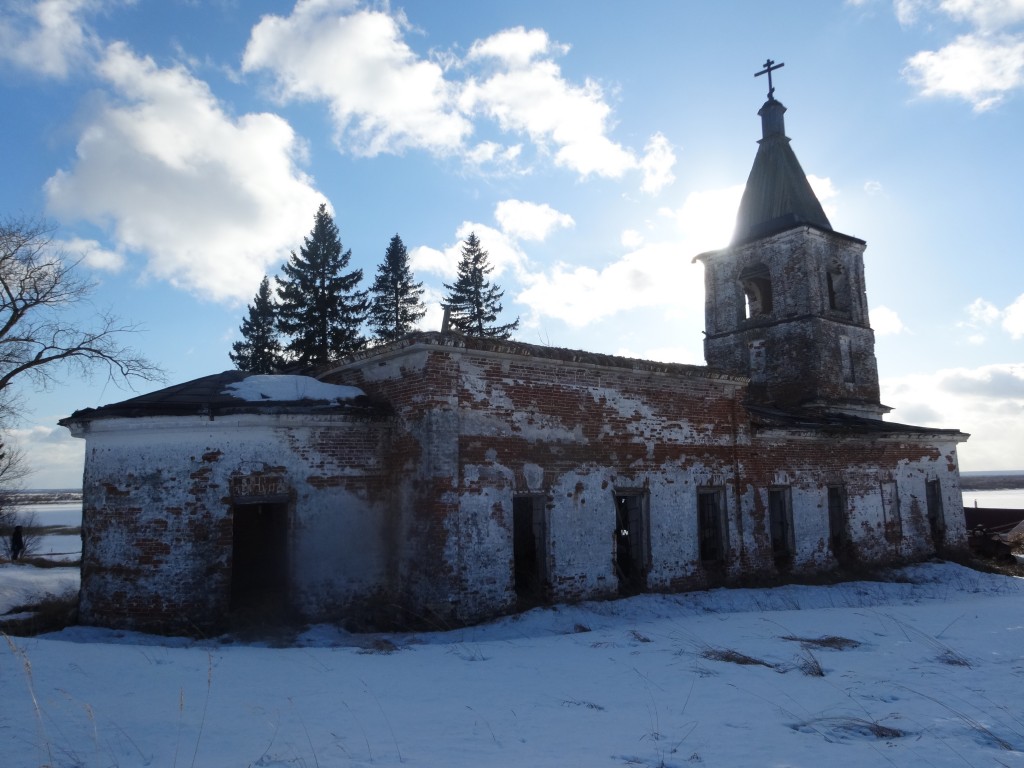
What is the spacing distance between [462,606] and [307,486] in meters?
2.85

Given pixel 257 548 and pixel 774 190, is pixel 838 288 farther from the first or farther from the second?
pixel 257 548

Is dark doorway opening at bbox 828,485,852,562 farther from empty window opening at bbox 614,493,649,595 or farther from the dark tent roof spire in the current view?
the dark tent roof spire

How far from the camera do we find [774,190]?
75.0 ft

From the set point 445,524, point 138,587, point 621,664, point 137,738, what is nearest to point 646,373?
point 445,524

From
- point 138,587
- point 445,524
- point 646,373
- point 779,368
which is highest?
point 779,368

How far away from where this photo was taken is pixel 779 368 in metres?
21.2

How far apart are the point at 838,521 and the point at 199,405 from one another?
1416cm

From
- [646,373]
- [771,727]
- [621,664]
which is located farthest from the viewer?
[646,373]

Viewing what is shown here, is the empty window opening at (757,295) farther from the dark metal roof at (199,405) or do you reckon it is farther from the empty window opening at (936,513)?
the dark metal roof at (199,405)

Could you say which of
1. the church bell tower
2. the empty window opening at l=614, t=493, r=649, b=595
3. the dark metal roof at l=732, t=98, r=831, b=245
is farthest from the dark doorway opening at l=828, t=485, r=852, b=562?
the dark metal roof at l=732, t=98, r=831, b=245

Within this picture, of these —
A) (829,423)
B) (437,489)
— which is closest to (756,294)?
(829,423)

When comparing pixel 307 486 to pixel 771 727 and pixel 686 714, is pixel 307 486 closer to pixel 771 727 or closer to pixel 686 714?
pixel 686 714

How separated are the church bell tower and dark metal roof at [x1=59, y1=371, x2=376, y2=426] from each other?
14.2 meters

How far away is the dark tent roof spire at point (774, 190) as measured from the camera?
22.2 m
